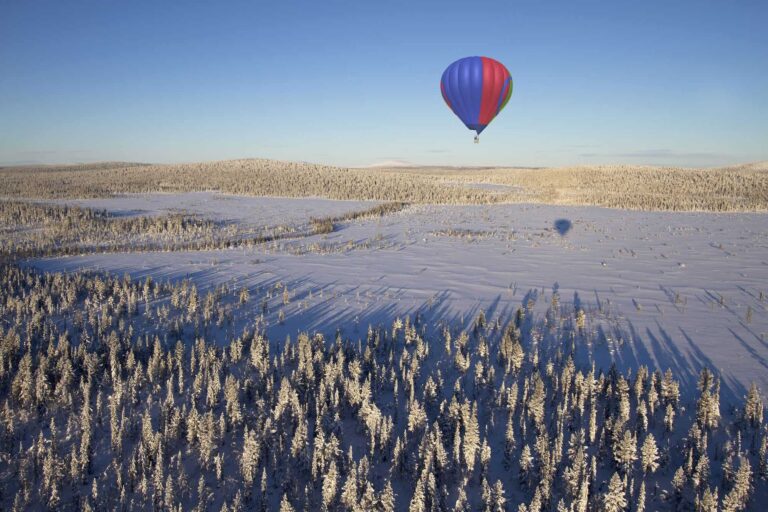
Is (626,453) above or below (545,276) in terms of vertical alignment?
below

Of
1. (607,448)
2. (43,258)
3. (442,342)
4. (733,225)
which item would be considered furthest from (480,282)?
(733,225)

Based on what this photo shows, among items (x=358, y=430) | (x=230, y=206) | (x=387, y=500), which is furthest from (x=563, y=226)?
(x=387, y=500)

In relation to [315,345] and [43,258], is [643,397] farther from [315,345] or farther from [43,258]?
[43,258]

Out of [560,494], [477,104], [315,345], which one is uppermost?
[477,104]

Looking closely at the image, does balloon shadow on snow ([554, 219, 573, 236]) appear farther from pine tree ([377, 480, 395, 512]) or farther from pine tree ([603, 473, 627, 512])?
pine tree ([377, 480, 395, 512])

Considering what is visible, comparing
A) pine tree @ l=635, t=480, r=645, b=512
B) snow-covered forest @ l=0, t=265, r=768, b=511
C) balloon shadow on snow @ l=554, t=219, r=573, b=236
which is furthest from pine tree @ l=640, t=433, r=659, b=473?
balloon shadow on snow @ l=554, t=219, r=573, b=236

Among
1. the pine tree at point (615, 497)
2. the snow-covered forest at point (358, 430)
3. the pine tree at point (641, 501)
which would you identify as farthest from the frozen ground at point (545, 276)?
the pine tree at point (615, 497)

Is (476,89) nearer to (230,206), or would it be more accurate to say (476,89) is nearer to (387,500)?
(230,206)

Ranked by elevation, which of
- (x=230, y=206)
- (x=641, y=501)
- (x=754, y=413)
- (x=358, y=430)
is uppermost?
(x=230, y=206)
